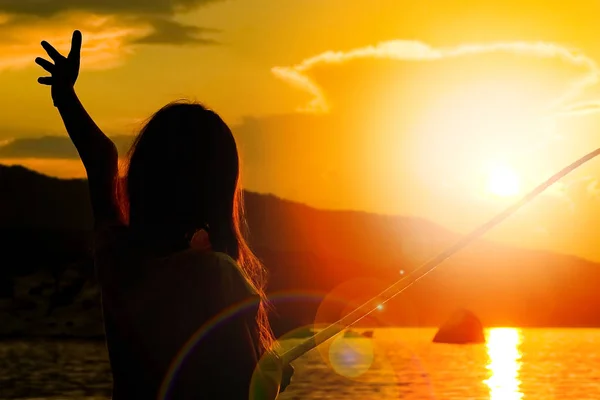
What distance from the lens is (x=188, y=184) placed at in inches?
144

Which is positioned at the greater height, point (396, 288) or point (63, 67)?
point (63, 67)

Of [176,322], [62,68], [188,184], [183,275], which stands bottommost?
[176,322]

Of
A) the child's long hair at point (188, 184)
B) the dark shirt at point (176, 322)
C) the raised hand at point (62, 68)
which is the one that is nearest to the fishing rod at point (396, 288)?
the child's long hair at point (188, 184)

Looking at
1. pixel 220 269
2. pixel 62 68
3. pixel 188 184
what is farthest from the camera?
pixel 62 68

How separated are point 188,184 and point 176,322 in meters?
0.48

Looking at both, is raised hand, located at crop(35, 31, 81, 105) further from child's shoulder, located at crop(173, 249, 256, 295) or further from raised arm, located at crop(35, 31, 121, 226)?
child's shoulder, located at crop(173, 249, 256, 295)

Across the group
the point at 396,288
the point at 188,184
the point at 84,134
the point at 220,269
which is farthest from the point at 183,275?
the point at 84,134

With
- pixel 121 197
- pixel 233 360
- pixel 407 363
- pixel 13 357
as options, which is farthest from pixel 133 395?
pixel 13 357

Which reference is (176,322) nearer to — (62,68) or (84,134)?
(84,134)

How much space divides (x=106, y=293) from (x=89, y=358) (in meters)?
194

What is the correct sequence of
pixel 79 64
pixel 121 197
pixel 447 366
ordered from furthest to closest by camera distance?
1. pixel 447 366
2. pixel 79 64
3. pixel 121 197

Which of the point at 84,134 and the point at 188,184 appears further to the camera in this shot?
the point at 84,134

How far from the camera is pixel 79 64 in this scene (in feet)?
14.9

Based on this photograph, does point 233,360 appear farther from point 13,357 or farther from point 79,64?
point 13,357
